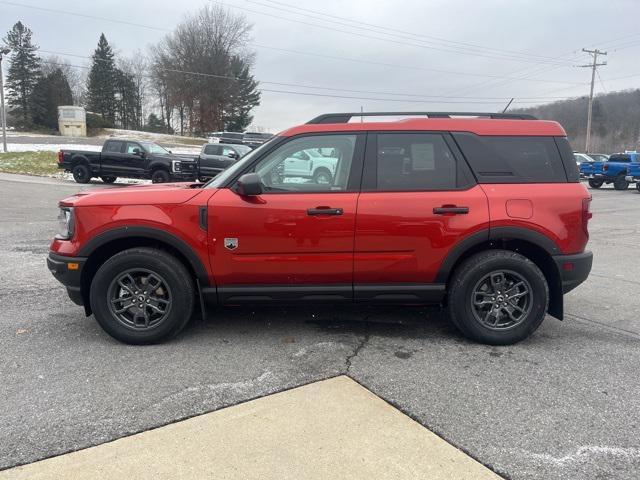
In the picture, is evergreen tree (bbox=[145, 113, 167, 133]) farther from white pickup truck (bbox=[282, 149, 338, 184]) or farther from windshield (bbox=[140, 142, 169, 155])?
white pickup truck (bbox=[282, 149, 338, 184])

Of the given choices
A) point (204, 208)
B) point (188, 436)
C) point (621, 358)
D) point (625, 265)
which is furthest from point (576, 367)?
point (625, 265)

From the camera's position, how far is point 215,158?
63.2 feet

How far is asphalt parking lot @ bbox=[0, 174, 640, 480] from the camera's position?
109 inches

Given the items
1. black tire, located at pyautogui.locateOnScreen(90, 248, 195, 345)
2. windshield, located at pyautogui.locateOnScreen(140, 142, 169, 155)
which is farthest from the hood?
windshield, located at pyautogui.locateOnScreen(140, 142, 169, 155)

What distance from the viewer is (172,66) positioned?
211 feet

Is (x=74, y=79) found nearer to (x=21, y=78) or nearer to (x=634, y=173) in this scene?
(x=21, y=78)

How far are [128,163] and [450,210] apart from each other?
18105mm

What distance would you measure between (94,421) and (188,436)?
0.61 meters

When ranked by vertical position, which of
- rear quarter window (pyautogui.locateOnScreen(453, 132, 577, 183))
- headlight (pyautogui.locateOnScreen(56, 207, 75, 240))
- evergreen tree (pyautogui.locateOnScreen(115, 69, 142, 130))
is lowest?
headlight (pyautogui.locateOnScreen(56, 207, 75, 240))

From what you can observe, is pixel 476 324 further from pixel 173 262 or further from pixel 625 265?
pixel 625 265

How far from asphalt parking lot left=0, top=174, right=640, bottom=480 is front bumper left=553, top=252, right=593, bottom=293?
1.79 feet

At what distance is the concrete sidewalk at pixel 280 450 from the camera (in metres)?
2.48

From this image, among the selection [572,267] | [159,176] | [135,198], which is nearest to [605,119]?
[159,176]

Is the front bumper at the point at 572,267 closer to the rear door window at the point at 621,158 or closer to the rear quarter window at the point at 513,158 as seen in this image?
the rear quarter window at the point at 513,158
